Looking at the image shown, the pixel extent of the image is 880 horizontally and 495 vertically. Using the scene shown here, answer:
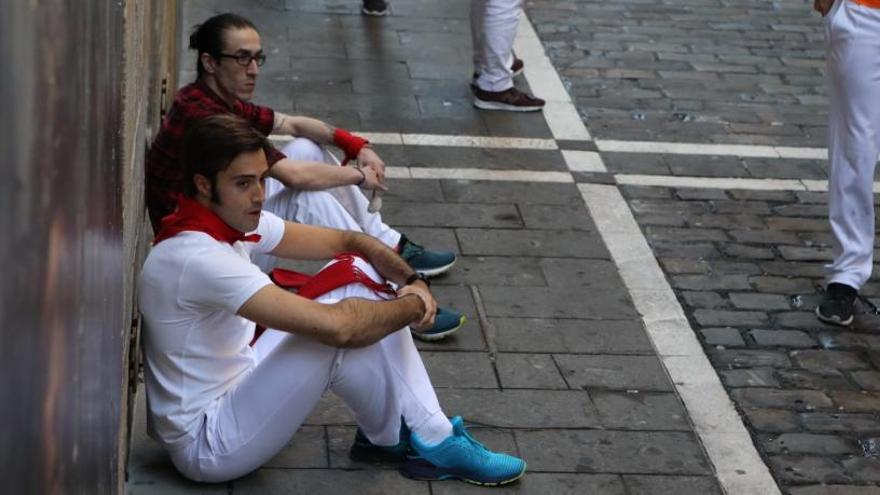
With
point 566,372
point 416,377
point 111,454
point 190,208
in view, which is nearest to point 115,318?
point 111,454

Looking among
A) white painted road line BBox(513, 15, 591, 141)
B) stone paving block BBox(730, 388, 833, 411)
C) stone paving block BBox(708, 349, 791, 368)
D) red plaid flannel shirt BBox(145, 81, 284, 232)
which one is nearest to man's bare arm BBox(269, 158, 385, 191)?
red plaid flannel shirt BBox(145, 81, 284, 232)

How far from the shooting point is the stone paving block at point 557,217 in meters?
6.92

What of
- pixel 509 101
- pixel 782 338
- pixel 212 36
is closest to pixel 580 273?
pixel 782 338

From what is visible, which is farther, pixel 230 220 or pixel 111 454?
pixel 230 220

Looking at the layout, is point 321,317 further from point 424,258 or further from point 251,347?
point 424,258

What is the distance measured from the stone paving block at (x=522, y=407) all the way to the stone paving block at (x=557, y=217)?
5.77 ft

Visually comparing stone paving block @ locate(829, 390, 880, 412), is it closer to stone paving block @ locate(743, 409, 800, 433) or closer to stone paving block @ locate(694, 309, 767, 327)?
stone paving block @ locate(743, 409, 800, 433)

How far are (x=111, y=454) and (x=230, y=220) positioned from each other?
111 cm

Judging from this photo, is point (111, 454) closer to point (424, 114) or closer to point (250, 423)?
point (250, 423)

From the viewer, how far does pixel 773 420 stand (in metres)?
5.23

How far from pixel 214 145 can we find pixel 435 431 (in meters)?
1.14

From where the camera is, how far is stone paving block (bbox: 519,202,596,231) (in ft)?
22.7

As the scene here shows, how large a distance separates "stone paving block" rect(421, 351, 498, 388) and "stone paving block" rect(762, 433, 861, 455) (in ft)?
3.29

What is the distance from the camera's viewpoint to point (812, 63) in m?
9.95
